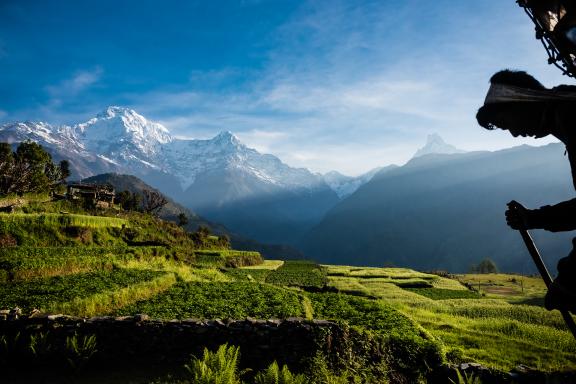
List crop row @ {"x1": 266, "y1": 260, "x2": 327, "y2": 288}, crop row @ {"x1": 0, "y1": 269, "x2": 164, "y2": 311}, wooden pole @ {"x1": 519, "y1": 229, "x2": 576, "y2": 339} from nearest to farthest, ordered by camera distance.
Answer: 1. wooden pole @ {"x1": 519, "y1": 229, "x2": 576, "y2": 339}
2. crop row @ {"x1": 0, "y1": 269, "x2": 164, "y2": 311}
3. crop row @ {"x1": 266, "y1": 260, "x2": 327, "y2": 288}

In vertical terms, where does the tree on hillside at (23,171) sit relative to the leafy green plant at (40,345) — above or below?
above

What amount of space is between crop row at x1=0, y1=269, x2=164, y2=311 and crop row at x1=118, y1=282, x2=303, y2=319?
3419 millimetres

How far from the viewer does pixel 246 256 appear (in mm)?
112625

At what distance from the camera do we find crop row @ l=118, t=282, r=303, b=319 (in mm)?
22516

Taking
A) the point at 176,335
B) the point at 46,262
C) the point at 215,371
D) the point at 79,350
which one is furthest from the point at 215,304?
the point at 46,262

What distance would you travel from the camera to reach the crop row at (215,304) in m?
22.5

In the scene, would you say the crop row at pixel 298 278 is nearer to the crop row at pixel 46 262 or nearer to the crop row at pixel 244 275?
the crop row at pixel 244 275

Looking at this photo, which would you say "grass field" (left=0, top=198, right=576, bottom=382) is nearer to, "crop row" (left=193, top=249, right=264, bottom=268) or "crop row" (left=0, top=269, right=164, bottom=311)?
"crop row" (left=0, top=269, right=164, bottom=311)

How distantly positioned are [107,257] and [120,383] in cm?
3278

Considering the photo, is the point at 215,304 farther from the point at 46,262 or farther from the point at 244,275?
the point at 244,275

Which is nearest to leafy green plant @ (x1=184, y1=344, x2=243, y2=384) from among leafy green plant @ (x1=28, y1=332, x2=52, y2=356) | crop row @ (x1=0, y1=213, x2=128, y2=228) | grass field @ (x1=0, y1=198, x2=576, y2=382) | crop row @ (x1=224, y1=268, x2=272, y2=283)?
grass field @ (x1=0, y1=198, x2=576, y2=382)

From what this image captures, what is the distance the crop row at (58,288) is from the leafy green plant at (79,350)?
18.6 feet

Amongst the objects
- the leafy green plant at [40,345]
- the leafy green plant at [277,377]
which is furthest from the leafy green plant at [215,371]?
the leafy green plant at [40,345]

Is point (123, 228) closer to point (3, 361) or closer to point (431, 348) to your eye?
point (3, 361)
